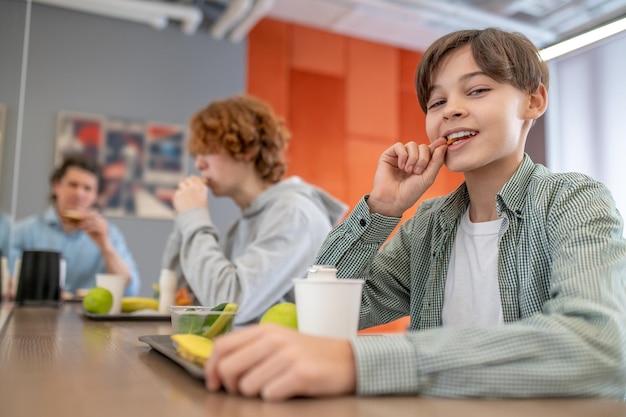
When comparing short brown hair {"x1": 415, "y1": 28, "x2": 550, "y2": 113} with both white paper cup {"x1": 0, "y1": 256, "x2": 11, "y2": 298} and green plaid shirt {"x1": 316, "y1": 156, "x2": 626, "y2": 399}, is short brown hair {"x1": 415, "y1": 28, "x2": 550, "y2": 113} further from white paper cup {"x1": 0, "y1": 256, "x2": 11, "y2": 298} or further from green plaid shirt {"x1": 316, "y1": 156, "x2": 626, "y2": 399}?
white paper cup {"x1": 0, "y1": 256, "x2": 11, "y2": 298}

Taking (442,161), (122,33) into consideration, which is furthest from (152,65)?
(442,161)

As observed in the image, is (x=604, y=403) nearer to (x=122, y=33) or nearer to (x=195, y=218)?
(x=195, y=218)

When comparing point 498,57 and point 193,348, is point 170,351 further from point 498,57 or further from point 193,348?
point 498,57

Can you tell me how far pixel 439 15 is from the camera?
424 cm

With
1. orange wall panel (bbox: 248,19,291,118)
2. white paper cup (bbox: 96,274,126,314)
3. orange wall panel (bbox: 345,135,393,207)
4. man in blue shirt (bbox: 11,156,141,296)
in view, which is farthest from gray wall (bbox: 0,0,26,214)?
orange wall panel (bbox: 345,135,393,207)

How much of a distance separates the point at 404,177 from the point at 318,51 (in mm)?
3707

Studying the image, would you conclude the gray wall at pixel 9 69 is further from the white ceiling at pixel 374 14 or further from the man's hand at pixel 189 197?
the white ceiling at pixel 374 14

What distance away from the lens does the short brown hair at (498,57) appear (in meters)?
1.13

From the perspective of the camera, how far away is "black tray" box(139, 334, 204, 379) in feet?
2.14

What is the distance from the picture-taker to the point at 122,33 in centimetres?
417

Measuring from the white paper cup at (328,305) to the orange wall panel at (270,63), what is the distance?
12.8ft

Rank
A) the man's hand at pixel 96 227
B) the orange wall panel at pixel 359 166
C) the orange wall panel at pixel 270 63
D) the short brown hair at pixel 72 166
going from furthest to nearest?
1. the orange wall panel at pixel 359 166
2. the orange wall panel at pixel 270 63
3. the short brown hair at pixel 72 166
4. the man's hand at pixel 96 227

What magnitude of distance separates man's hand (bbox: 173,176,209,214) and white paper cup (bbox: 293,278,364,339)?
132cm

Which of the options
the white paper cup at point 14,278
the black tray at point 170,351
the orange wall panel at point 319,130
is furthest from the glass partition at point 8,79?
the orange wall panel at point 319,130
